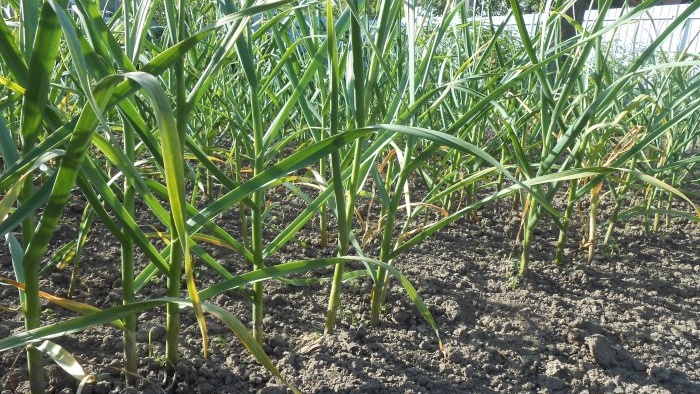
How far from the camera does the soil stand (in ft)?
3.88

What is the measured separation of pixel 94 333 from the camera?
4.11ft

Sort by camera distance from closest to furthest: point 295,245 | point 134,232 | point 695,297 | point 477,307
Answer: point 134,232 → point 477,307 → point 695,297 → point 295,245

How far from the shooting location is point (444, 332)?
1408 millimetres

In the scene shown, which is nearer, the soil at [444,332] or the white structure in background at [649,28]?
the soil at [444,332]

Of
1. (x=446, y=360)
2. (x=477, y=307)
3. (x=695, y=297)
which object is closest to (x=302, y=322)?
(x=446, y=360)

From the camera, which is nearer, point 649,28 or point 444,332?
point 444,332

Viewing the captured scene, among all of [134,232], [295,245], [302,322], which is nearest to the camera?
[134,232]

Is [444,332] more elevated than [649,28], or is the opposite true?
[649,28]

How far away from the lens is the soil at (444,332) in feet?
3.88

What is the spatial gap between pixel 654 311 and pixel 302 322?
829 mm

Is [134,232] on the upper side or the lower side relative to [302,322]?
upper

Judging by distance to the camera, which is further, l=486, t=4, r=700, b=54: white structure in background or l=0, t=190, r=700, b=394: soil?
l=486, t=4, r=700, b=54: white structure in background

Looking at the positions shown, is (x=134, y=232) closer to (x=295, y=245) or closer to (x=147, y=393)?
(x=147, y=393)

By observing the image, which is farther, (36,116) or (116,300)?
(116,300)
